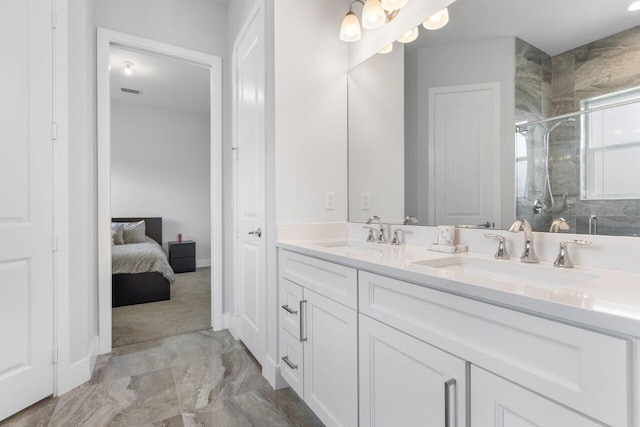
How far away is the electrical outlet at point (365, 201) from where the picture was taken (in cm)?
200

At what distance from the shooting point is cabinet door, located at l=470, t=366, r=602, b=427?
0.62 meters

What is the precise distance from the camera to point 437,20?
5.05 feet

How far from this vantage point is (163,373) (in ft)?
6.71

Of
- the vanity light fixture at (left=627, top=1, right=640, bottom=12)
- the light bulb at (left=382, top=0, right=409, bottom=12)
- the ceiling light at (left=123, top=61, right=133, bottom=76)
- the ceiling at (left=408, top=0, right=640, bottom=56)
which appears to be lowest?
the vanity light fixture at (left=627, top=1, right=640, bottom=12)

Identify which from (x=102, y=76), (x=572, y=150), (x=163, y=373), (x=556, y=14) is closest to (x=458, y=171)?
(x=572, y=150)

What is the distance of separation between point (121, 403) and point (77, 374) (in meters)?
0.41

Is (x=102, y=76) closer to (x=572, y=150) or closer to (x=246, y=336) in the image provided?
(x=246, y=336)

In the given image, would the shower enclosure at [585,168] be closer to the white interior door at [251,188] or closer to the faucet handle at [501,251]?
the faucet handle at [501,251]

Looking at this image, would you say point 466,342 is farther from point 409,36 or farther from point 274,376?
point 409,36

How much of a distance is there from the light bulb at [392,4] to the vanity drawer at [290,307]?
148 cm

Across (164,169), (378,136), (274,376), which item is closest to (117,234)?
(164,169)

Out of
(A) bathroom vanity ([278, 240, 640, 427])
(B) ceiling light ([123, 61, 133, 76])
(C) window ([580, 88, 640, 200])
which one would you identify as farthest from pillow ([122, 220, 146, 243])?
(C) window ([580, 88, 640, 200])

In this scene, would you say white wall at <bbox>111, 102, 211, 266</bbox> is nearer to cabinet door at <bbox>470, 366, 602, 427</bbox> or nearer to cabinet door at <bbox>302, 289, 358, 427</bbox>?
cabinet door at <bbox>302, 289, 358, 427</bbox>

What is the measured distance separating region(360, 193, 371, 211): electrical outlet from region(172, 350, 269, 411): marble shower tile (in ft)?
4.00
